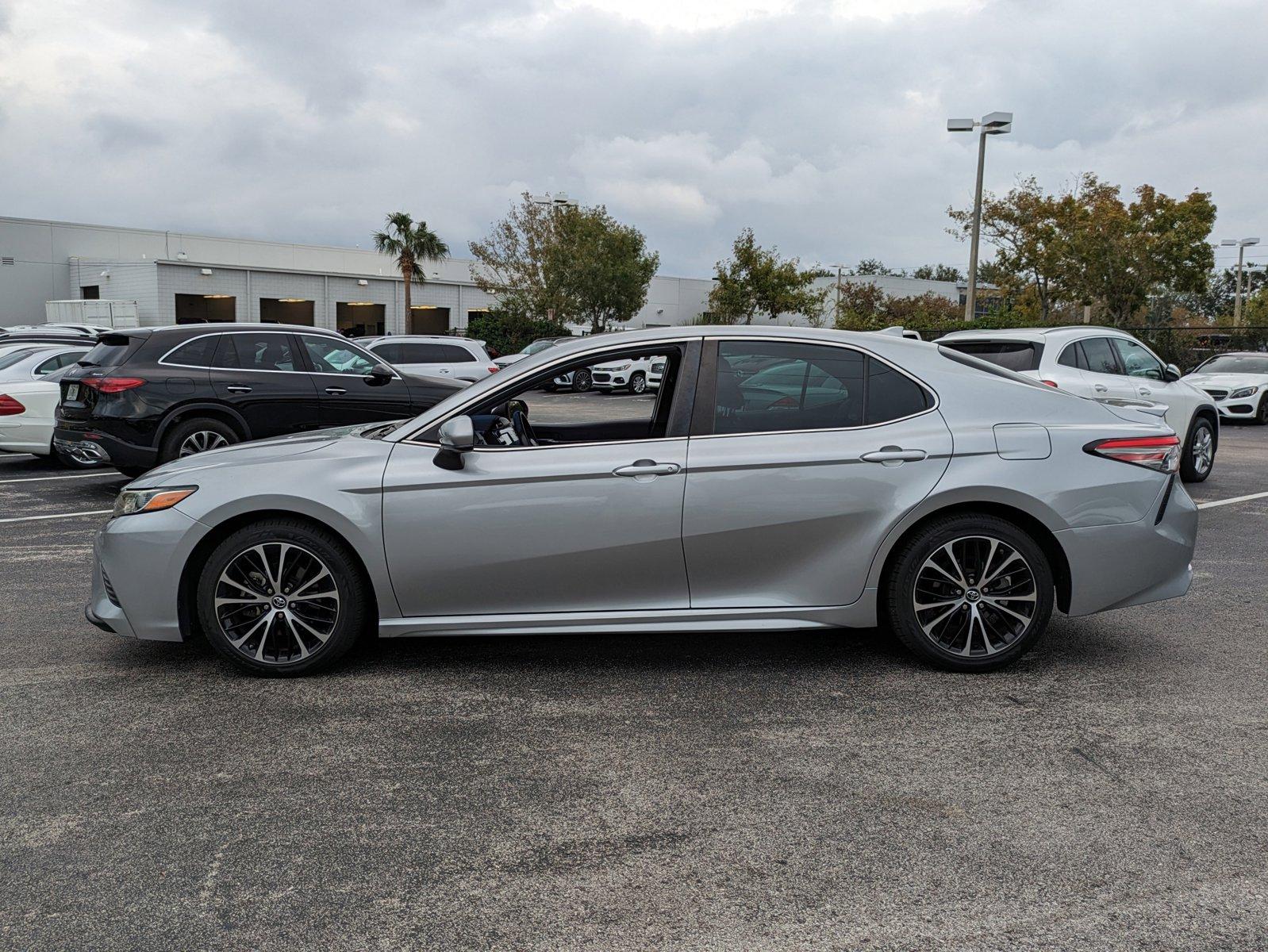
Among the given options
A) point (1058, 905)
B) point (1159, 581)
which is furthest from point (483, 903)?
point (1159, 581)

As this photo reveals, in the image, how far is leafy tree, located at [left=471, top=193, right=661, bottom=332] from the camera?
42.5 meters

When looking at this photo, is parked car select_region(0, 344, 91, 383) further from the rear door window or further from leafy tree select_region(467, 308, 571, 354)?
leafy tree select_region(467, 308, 571, 354)

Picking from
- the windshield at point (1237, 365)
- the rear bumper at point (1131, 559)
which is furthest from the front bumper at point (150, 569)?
the windshield at point (1237, 365)

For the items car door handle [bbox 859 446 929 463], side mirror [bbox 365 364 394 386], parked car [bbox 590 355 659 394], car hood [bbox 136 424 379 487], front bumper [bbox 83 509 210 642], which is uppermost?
parked car [bbox 590 355 659 394]

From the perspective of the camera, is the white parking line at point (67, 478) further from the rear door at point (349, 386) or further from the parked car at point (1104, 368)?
the parked car at point (1104, 368)

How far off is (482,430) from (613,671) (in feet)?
4.20

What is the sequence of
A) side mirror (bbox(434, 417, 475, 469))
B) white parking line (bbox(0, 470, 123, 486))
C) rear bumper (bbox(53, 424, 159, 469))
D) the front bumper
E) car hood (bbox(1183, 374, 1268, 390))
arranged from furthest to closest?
car hood (bbox(1183, 374, 1268, 390)) → white parking line (bbox(0, 470, 123, 486)) → rear bumper (bbox(53, 424, 159, 469)) → the front bumper → side mirror (bbox(434, 417, 475, 469))

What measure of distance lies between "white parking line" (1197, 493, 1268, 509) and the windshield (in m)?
13.0

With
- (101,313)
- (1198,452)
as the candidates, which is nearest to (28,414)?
(1198,452)

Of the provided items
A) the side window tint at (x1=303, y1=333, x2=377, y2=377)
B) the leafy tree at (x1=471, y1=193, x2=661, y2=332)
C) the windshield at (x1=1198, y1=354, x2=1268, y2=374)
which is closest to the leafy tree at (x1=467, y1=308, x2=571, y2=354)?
the leafy tree at (x1=471, y1=193, x2=661, y2=332)

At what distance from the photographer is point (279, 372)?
1127 cm

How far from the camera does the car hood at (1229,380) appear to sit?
21.9 metres

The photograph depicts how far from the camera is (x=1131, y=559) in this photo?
16.7ft

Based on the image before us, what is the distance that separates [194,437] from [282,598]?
629cm
